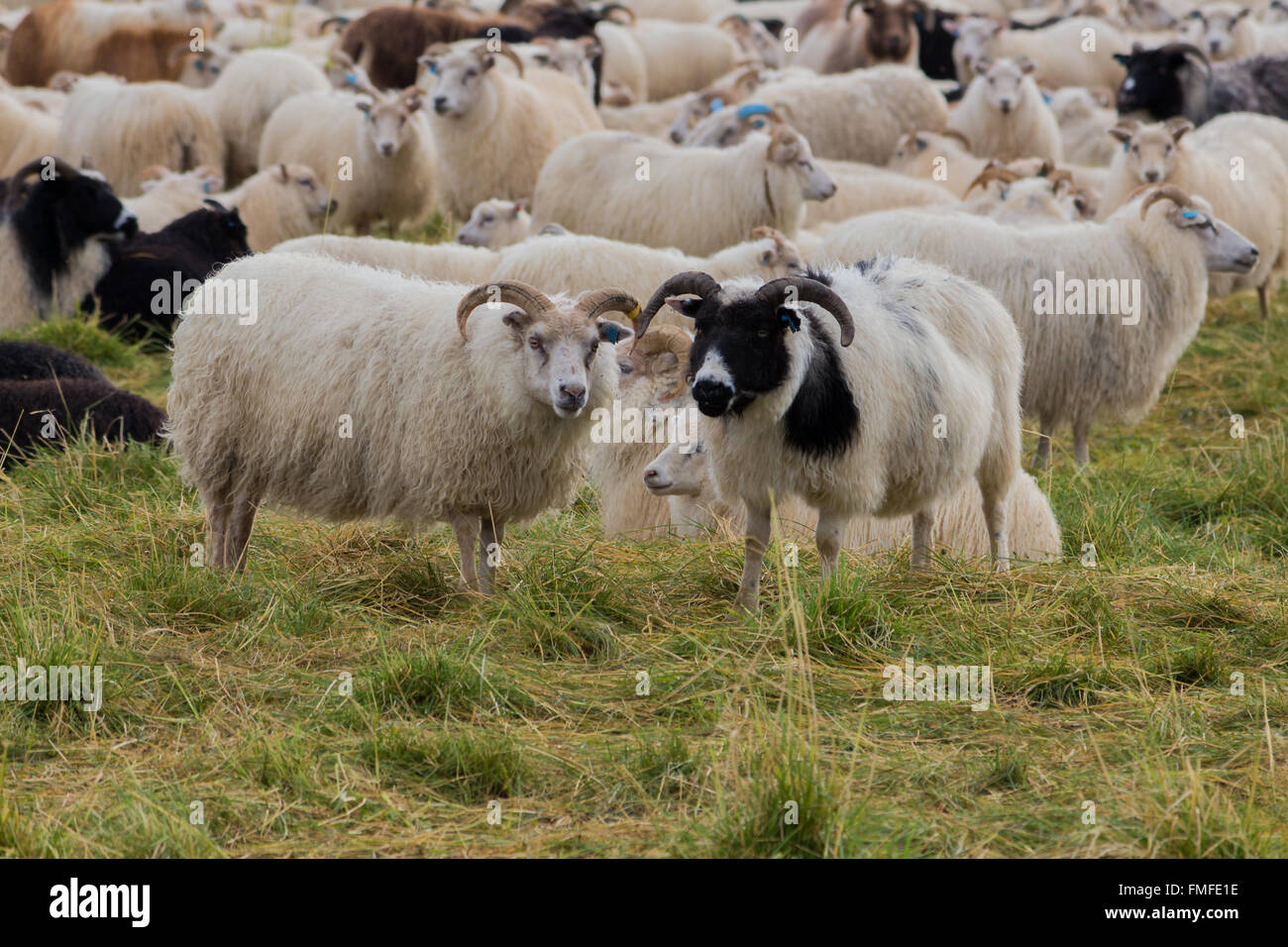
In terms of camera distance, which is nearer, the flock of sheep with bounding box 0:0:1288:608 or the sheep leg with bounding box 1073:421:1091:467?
the flock of sheep with bounding box 0:0:1288:608

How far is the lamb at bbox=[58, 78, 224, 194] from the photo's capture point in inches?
566

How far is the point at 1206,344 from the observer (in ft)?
35.0

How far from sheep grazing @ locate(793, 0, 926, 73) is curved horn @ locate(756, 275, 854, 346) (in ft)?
48.7

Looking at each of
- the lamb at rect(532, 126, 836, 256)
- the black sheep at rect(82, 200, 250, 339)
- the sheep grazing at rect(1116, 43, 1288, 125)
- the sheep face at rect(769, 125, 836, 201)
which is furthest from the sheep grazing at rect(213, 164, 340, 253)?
the sheep grazing at rect(1116, 43, 1288, 125)

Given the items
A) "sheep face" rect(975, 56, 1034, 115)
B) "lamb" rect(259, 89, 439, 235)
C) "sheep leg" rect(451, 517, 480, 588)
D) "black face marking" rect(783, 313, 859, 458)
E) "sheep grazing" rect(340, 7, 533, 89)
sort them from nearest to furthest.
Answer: "black face marking" rect(783, 313, 859, 458) < "sheep leg" rect(451, 517, 480, 588) < "lamb" rect(259, 89, 439, 235) < "sheep face" rect(975, 56, 1034, 115) < "sheep grazing" rect(340, 7, 533, 89)

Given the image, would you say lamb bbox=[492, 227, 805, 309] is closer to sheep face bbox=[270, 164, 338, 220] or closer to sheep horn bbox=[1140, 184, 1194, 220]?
sheep horn bbox=[1140, 184, 1194, 220]

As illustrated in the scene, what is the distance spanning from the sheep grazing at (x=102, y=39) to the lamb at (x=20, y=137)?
12.3 feet

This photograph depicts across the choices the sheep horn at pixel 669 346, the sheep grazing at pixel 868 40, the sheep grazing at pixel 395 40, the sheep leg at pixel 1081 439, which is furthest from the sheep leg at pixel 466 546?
the sheep grazing at pixel 868 40

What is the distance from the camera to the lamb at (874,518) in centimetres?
634

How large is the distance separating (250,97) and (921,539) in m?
11.3

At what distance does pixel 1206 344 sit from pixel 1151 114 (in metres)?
4.91

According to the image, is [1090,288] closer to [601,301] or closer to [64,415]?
[601,301]

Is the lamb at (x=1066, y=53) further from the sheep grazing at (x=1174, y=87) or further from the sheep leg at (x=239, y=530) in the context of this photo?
the sheep leg at (x=239, y=530)

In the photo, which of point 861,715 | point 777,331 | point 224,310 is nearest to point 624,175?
point 224,310
